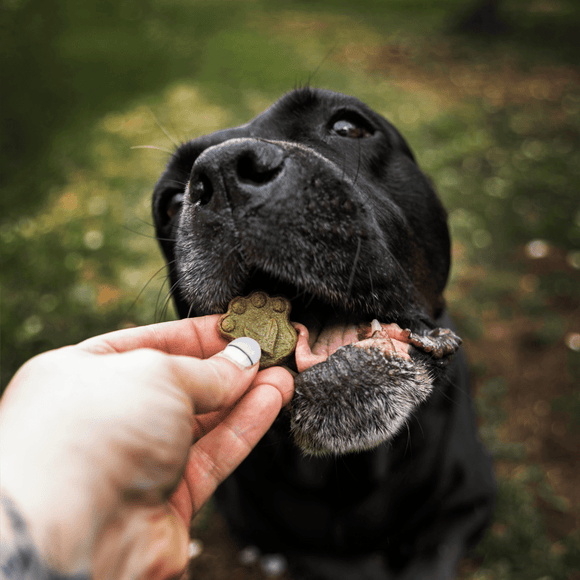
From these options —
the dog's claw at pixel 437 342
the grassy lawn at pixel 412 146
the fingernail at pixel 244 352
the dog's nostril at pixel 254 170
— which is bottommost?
the grassy lawn at pixel 412 146

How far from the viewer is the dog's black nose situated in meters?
Answer: 1.67

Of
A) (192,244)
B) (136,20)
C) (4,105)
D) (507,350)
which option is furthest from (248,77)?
(192,244)

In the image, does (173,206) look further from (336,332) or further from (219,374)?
(219,374)

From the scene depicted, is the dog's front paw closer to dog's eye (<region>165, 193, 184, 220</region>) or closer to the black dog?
the black dog

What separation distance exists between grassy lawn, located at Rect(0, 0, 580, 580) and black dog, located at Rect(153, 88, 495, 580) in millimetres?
555

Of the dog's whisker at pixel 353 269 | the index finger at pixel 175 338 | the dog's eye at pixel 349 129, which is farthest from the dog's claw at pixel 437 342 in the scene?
the dog's eye at pixel 349 129

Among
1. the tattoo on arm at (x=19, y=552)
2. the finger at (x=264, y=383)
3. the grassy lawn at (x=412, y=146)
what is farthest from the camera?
the grassy lawn at (x=412, y=146)

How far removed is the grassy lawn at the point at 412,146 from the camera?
147 inches

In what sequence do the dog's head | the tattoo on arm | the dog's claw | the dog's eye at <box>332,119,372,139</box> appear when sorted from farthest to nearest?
the dog's eye at <box>332,119,372,139</box>
the dog's claw
the dog's head
the tattoo on arm

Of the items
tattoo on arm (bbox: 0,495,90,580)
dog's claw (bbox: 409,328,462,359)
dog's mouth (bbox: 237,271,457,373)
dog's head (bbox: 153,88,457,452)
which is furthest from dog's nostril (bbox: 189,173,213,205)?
tattoo on arm (bbox: 0,495,90,580)

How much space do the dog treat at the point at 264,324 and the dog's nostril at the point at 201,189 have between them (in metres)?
0.44

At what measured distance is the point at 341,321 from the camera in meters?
1.99

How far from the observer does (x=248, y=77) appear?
434 inches

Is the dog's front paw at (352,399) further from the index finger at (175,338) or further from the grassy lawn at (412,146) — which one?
the grassy lawn at (412,146)
